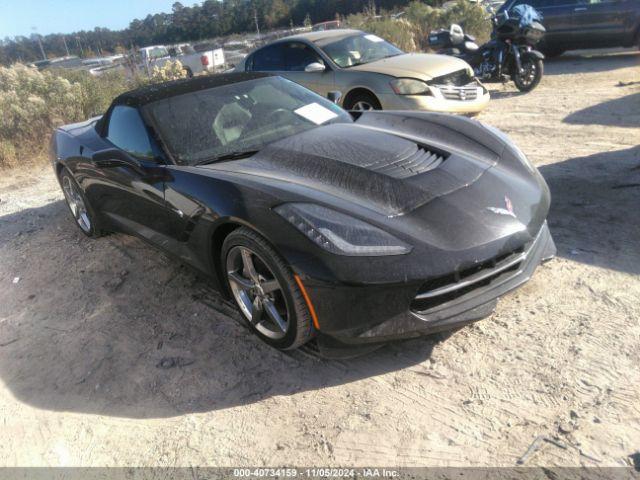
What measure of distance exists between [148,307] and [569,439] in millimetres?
2631

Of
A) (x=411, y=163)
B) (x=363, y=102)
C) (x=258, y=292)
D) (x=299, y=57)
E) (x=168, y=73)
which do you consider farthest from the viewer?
(x=168, y=73)

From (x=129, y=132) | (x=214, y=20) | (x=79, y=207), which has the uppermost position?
(x=214, y=20)

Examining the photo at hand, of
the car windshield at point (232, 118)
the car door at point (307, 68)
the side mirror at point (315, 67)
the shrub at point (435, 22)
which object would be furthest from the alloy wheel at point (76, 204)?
the shrub at point (435, 22)

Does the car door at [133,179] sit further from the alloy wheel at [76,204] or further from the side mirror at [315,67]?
the side mirror at [315,67]

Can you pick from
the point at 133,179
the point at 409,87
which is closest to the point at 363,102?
the point at 409,87

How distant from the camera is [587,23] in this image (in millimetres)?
10602

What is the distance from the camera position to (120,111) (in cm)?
379

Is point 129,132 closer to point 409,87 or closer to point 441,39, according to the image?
point 409,87

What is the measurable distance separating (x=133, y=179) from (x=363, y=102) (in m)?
4.11

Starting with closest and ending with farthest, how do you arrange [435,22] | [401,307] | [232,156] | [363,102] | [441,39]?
[401,307], [232,156], [363,102], [441,39], [435,22]

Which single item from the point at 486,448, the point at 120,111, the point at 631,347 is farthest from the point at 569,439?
the point at 120,111

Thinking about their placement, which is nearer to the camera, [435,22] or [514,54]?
[514,54]

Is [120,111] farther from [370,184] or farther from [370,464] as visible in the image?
[370,464]

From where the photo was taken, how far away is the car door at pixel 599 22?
1023 cm
